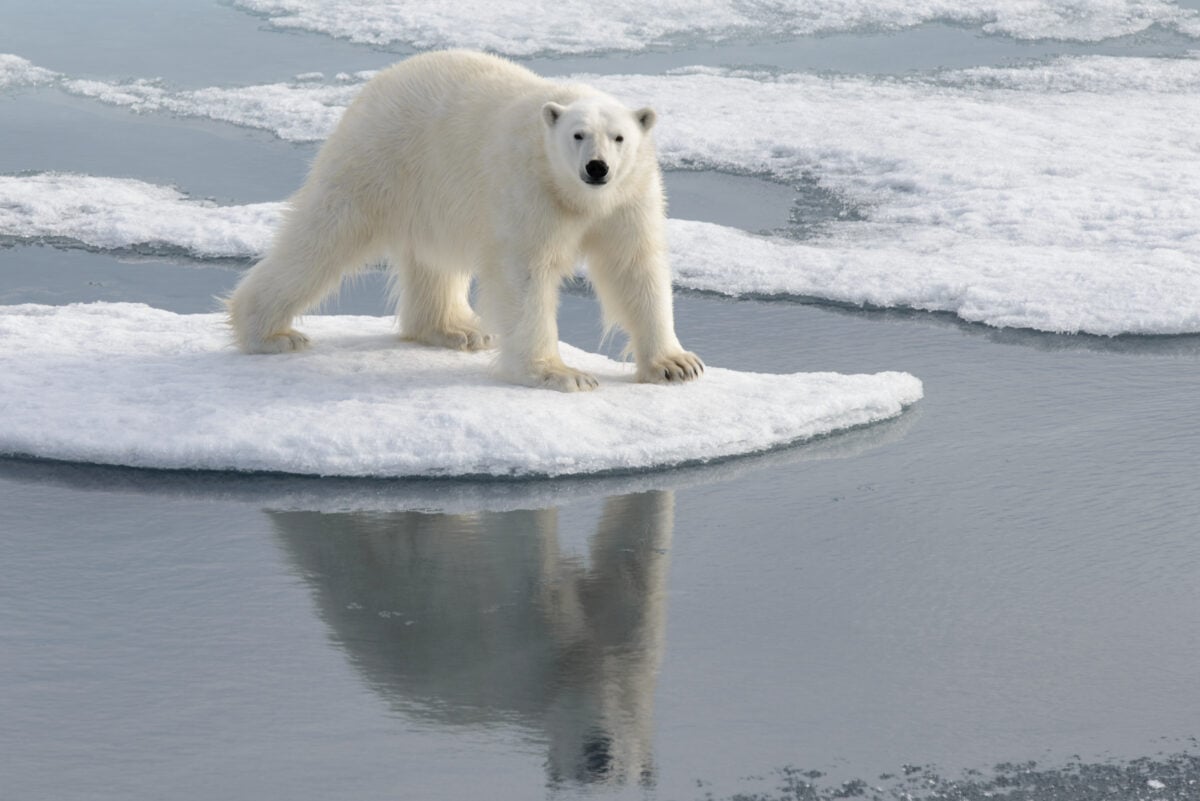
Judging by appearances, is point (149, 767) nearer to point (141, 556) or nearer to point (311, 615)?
point (311, 615)

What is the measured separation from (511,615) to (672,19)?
30.8ft

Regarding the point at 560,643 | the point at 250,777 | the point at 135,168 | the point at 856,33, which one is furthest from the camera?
the point at 856,33

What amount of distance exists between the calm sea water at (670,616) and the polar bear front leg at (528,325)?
1.96ft

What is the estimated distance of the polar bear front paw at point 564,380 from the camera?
515 centimetres

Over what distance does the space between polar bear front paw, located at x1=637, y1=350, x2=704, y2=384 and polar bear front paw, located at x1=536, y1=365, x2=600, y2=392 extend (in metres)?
0.22

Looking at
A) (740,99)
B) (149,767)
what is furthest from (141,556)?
(740,99)

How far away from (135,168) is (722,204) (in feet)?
10.3

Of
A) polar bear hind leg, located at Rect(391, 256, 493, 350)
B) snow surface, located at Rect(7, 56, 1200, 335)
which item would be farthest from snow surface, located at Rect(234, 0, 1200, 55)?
polar bear hind leg, located at Rect(391, 256, 493, 350)

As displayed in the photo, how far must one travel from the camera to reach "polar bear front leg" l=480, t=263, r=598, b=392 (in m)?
5.12

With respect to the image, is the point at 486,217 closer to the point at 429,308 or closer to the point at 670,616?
the point at 429,308

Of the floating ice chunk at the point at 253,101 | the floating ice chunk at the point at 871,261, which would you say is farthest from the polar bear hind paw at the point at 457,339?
the floating ice chunk at the point at 253,101

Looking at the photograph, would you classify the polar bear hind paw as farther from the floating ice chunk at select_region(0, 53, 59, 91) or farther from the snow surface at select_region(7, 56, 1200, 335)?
the floating ice chunk at select_region(0, 53, 59, 91)

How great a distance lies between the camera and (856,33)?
40.2 ft

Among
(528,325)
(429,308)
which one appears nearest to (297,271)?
(429,308)
